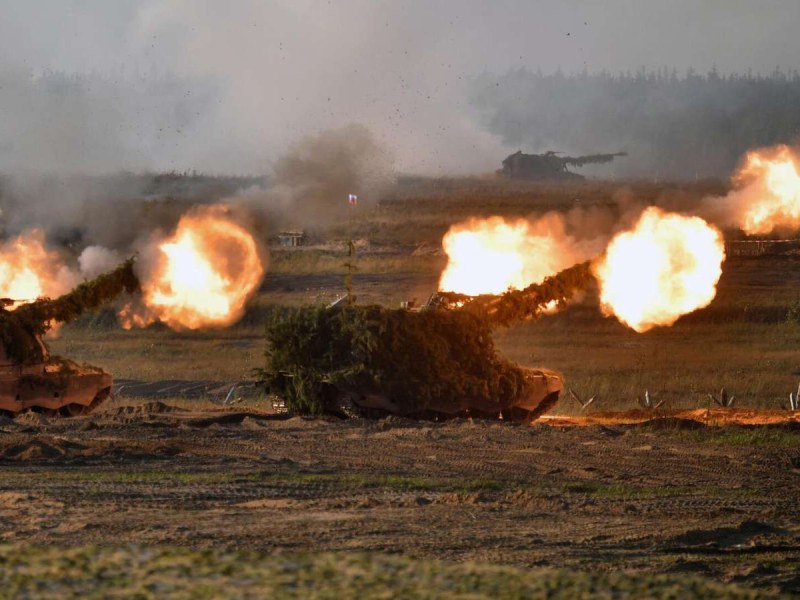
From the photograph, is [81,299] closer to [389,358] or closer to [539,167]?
[389,358]

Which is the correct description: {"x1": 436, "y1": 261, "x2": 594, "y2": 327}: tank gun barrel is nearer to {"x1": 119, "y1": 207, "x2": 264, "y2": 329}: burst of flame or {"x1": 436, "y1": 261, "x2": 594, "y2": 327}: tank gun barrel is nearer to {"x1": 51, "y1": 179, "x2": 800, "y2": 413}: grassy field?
{"x1": 51, "y1": 179, "x2": 800, "y2": 413}: grassy field

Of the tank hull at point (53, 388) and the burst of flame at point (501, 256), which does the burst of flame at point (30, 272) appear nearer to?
the tank hull at point (53, 388)

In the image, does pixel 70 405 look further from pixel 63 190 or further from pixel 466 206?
pixel 466 206

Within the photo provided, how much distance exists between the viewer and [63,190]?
160ft

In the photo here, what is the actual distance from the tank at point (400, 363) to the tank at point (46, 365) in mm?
3967

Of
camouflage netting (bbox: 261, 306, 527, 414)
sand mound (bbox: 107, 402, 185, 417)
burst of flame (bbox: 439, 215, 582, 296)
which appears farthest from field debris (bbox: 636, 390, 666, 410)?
sand mound (bbox: 107, 402, 185, 417)

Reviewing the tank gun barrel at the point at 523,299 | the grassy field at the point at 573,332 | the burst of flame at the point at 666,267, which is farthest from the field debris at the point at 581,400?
the tank gun barrel at the point at 523,299

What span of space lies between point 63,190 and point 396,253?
57.6 feet

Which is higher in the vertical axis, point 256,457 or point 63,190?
point 63,190

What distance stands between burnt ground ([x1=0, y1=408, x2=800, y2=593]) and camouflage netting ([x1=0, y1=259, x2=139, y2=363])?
1994 mm

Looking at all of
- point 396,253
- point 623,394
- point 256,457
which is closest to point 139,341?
point 396,253

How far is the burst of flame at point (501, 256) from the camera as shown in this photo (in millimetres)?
34875

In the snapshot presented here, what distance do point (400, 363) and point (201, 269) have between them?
7.02m

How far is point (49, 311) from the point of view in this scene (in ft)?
107
